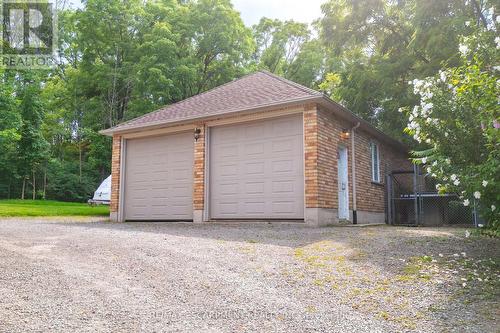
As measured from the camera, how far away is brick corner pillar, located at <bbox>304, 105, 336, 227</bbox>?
954 centimetres

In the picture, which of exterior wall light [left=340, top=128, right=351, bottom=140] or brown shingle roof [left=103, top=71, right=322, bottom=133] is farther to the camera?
exterior wall light [left=340, top=128, right=351, bottom=140]

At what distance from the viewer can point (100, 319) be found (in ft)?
10.8

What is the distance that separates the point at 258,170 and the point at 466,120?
6019 millimetres

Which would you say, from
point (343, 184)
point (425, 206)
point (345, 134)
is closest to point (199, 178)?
point (343, 184)

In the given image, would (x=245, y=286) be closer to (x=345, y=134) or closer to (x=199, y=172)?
(x=199, y=172)

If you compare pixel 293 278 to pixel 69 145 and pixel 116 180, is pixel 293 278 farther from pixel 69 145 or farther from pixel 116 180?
pixel 69 145

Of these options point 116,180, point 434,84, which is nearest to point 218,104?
point 116,180

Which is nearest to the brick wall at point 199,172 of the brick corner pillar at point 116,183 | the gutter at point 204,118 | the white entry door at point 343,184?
the gutter at point 204,118

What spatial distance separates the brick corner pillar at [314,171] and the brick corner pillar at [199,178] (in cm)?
283

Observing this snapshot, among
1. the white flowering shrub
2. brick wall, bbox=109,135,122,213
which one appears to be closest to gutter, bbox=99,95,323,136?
brick wall, bbox=109,135,122,213

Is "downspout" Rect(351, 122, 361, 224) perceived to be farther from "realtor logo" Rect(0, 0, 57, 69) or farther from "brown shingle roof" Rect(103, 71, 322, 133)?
"realtor logo" Rect(0, 0, 57, 69)

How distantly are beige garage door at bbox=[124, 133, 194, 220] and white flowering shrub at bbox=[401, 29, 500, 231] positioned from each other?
7.37 metres

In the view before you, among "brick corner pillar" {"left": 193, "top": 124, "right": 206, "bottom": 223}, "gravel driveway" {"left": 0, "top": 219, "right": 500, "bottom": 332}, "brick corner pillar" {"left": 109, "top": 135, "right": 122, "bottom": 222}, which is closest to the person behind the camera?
"gravel driveway" {"left": 0, "top": 219, "right": 500, "bottom": 332}

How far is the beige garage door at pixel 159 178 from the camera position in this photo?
11.7 m
